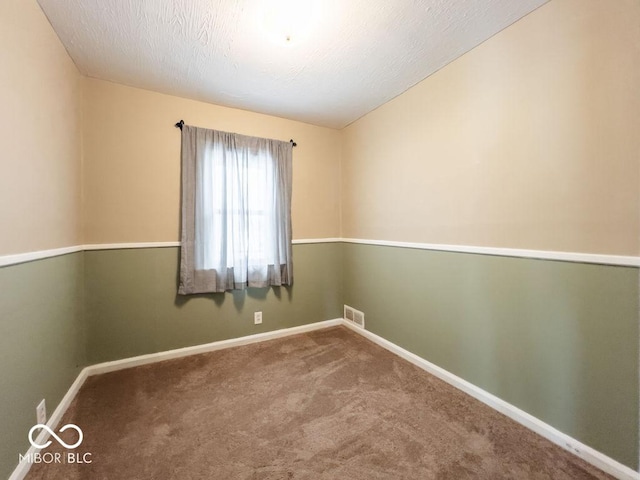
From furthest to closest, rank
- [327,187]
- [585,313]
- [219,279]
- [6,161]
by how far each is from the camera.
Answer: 1. [327,187]
2. [219,279]
3. [585,313]
4. [6,161]

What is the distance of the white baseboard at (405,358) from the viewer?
1176 millimetres

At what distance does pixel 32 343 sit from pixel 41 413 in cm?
38

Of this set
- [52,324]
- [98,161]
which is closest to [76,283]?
[52,324]

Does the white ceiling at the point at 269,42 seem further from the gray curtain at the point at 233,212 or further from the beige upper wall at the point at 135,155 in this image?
the gray curtain at the point at 233,212

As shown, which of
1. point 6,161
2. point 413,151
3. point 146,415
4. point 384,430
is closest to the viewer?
point 6,161

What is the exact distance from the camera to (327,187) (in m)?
3.01

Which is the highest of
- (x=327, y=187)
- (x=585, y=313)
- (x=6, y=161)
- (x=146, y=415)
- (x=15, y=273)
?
(x=327, y=187)

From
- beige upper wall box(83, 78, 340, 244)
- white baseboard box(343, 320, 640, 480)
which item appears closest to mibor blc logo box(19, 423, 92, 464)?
beige upper wall box(83, 78, 340, 244)

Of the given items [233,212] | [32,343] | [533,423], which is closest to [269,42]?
[233,212]

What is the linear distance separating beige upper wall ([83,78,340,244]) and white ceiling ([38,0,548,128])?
143mm

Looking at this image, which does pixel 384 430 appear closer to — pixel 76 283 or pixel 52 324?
pixel 52 324

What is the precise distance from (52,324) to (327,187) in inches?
98.5

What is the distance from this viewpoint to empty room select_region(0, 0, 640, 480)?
118 cm

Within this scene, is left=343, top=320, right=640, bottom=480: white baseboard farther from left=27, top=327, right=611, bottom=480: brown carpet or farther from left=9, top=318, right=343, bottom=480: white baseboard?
left=9, top=318, right=343, bottom=480: white baseboard
